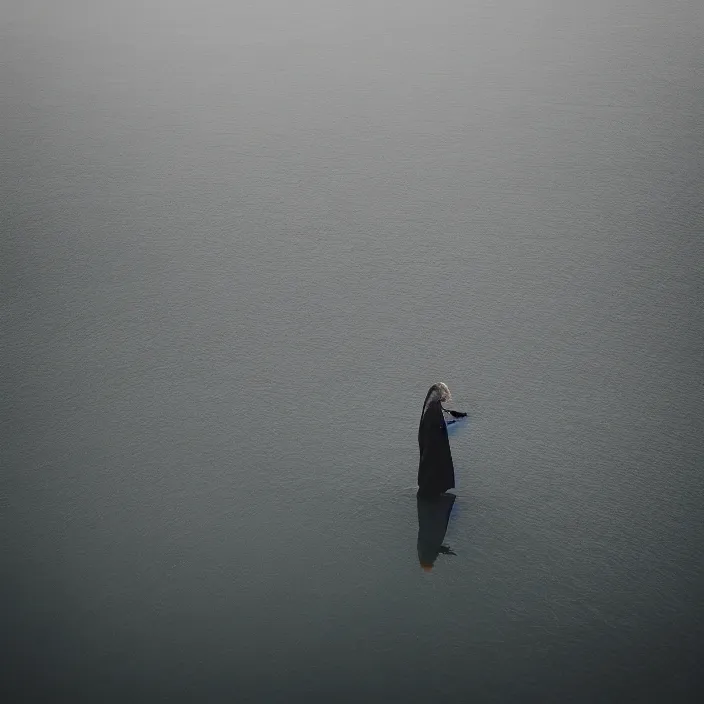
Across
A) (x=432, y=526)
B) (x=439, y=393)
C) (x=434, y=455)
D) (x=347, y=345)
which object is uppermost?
(x=347, y=345)

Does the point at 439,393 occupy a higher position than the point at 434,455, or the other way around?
the point at 439,393

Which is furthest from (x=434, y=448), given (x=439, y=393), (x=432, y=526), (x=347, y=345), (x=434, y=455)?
(x=347, y=345)

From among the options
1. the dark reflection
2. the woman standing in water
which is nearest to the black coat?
the woman standing in water

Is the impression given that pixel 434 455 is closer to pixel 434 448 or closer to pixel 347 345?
pixel 434 448

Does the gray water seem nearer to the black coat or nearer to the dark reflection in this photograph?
the dark reflection

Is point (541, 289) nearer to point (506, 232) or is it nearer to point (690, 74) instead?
point (506, 232)

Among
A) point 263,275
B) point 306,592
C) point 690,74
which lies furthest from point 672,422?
point 690,74
